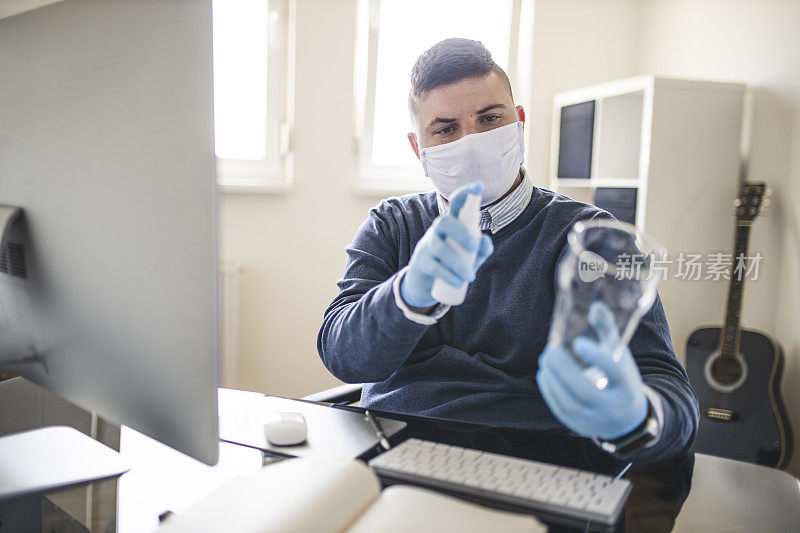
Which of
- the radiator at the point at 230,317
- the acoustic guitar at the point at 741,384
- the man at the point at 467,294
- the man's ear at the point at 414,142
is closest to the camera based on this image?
the man at the point at 467,294

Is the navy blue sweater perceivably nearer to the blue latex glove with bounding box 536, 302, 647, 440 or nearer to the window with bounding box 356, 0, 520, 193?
the blue latex glove with bounding box 536, 302, 647, 440

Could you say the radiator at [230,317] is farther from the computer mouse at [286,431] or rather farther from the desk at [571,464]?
the computer mouse at [286,431]

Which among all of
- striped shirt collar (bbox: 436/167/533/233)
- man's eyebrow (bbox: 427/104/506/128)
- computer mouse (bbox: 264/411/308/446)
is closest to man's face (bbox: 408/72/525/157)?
man's eyebrow (bbox: 427/104/506/128)

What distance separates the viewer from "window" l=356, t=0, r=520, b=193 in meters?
2.84

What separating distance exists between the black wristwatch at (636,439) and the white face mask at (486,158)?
569 mm

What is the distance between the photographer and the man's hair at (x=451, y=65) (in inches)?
45.4

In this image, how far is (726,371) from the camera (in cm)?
229

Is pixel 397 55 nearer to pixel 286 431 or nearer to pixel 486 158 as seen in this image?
pixel 486 158

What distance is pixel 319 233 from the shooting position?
2820 mm

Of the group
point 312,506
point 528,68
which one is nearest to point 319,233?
point 528,68

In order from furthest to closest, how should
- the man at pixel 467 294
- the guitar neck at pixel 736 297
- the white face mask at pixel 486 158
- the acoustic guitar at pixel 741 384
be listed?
the guitar neck at pixel 736 297, the acoustic guitar at pixel 741 384, the white face mask at pixel 486 158, the man at pixel 467 294

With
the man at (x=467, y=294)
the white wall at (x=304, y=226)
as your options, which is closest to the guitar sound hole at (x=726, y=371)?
the man at (x=467, y=294)

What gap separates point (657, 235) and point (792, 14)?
2.93 feet

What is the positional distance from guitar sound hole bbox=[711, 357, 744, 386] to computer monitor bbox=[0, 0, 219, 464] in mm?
2178
